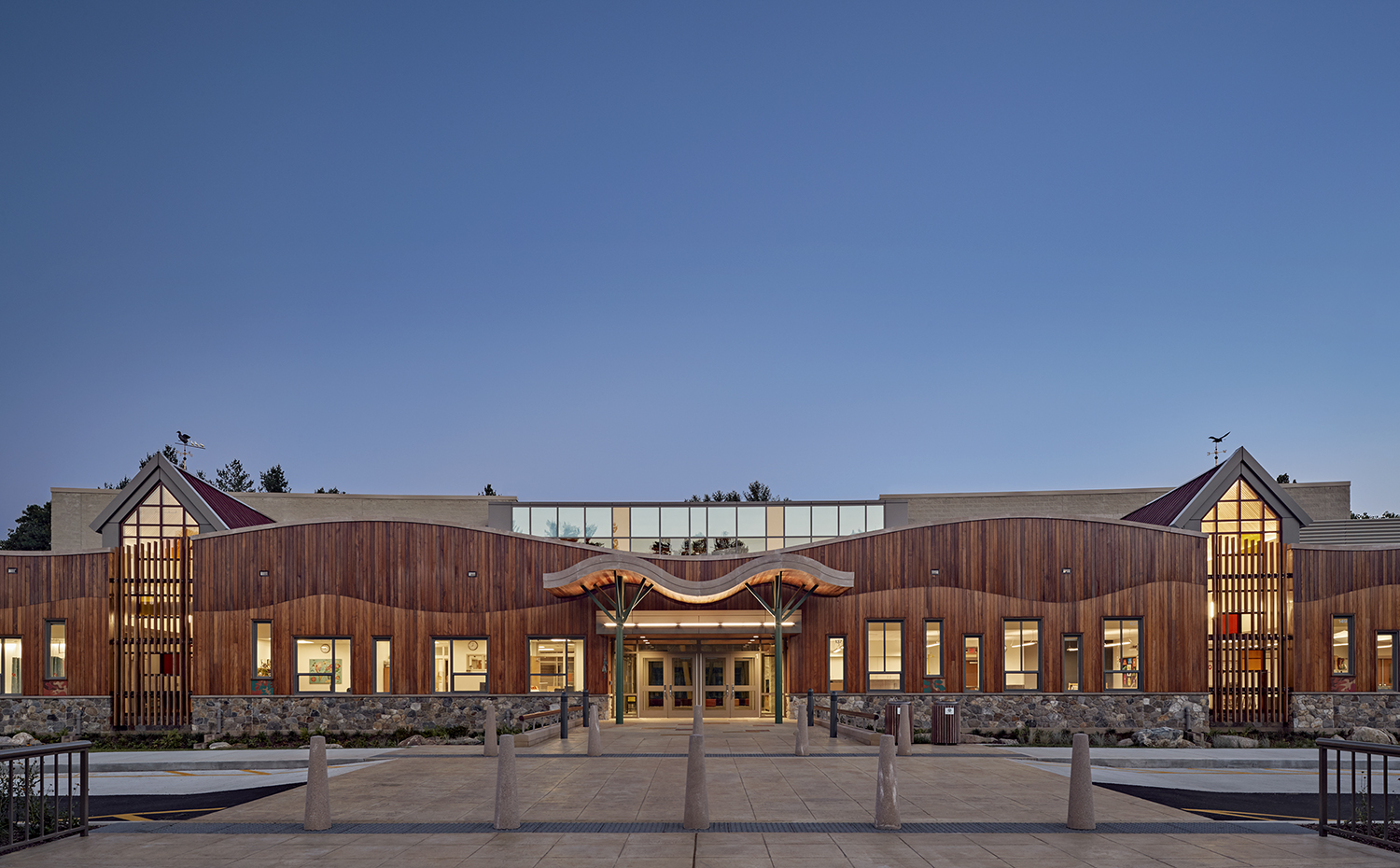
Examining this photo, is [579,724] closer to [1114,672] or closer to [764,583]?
[764,583]

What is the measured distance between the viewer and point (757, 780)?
53.2ft

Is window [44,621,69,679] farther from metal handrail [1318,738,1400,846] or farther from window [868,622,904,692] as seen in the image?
metal handrail [1318,738,1400,846]

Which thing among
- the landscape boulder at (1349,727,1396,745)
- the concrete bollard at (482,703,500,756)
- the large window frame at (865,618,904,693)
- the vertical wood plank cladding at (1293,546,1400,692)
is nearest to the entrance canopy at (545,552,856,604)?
the large window frame at (865,618,904,693)

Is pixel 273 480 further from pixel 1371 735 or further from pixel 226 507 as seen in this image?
pixel 1371 735

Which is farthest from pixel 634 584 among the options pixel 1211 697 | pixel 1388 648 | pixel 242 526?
Answer: pixel 1388 648

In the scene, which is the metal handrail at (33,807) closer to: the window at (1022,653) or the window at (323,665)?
the window at (323,665)

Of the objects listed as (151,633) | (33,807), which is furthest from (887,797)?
(151,633)

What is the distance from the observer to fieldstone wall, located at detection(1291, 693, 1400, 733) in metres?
30.4

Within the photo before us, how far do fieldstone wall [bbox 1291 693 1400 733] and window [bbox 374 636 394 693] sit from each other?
2704 cm

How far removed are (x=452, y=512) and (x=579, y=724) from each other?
22189mm

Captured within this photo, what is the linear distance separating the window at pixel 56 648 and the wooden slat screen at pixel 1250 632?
34586 millimetres

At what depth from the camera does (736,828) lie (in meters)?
11.8

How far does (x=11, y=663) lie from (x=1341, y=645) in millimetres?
40393

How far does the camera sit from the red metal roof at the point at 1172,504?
107ft
